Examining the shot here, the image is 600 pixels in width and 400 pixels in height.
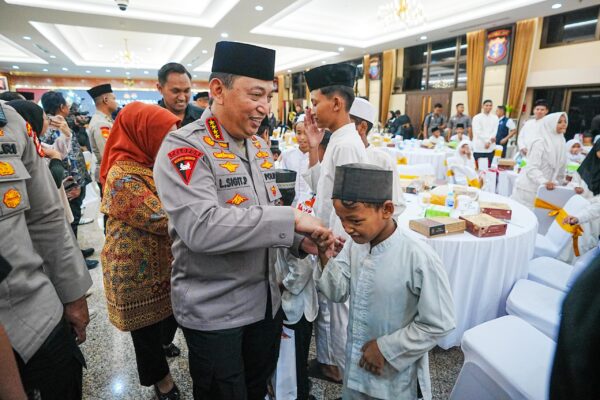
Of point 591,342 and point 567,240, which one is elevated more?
point 591,342

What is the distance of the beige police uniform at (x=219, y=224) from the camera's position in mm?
880

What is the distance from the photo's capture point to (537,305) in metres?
1.86

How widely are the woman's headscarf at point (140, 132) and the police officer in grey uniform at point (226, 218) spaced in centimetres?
35

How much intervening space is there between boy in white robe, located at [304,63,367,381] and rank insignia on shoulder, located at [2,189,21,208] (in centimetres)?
129

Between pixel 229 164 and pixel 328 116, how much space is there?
3.42 feet

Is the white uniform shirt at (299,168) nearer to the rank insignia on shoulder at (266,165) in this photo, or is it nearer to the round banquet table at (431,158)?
the rank insignia on shoulder at (266,165)

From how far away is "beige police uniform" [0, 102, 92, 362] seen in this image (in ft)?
2.80

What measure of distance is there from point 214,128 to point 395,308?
976mm

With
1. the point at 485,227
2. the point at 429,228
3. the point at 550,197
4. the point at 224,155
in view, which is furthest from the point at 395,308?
the point at 550,197

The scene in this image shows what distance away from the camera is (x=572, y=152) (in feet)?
18.8

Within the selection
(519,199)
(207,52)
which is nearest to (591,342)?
(519,199)

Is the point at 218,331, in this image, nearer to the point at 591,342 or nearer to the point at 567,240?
the point at 591,342

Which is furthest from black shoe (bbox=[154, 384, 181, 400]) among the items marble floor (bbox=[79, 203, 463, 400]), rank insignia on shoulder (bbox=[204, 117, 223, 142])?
rank insignia on shoulder (bbox=[204, 117, 223, 142])

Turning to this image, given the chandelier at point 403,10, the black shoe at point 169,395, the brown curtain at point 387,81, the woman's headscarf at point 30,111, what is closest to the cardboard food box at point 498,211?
the black shoe at point 169,395
